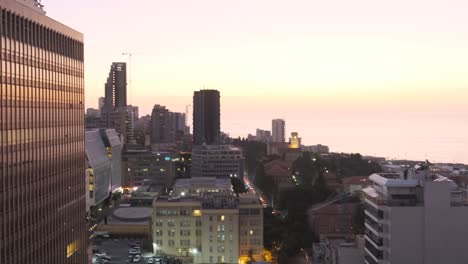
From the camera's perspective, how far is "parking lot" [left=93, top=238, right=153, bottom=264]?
97.2 feet

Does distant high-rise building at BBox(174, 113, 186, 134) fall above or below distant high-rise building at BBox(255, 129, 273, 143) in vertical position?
above

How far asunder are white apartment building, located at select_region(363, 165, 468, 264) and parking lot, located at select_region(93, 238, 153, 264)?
13916 millimetres

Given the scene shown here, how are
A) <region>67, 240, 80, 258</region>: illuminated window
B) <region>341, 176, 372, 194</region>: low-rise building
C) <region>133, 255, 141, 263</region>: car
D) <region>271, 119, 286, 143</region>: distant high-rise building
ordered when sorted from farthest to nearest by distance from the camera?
<region>271, 119, 286, 143</region>: distant high-rise building, <region>341, 176, 372, 194</region>: low-rise building, <region>133, 255, 141, 263</region>: car, <region>67, 240, 80, 258</region>: illuminated window

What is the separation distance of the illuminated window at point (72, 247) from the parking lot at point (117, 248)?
8.12 metres

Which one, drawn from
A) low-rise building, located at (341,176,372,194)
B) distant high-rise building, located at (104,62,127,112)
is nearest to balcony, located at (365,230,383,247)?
low-rise building, located at (341,176,372,194)

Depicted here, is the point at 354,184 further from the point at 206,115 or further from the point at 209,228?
the point at 206,115

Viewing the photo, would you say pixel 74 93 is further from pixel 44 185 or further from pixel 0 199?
pixel 0 199

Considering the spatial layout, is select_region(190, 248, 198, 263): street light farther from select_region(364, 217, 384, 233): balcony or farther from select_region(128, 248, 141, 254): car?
select_region(364, 217, 384, 233): balcony

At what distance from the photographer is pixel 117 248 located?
32531mm

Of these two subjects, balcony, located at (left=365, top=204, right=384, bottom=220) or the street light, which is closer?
balcony, located at (left=365, top=204, right=384, bottom=220)

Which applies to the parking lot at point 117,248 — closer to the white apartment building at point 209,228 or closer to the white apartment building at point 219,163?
the white apartment building at point 209,228

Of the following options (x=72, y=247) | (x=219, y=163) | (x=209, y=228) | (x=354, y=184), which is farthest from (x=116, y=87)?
(x=72, y=247)

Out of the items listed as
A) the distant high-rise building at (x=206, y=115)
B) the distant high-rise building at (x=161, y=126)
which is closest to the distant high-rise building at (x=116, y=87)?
the distant high-rise building at (x=161, y=126)

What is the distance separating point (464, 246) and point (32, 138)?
1380 cm
